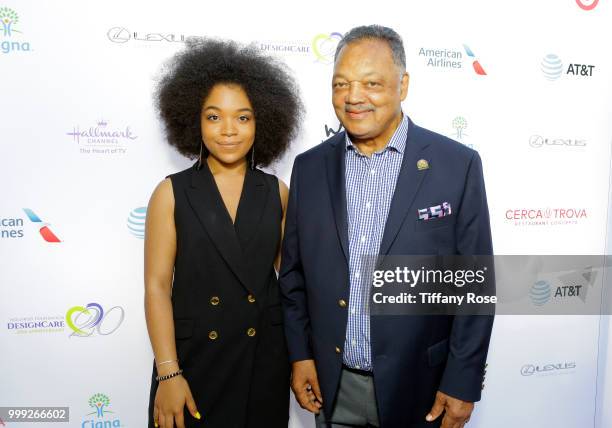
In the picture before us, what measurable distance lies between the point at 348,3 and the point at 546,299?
6.54ft

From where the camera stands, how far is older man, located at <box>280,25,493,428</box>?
4.76 feet

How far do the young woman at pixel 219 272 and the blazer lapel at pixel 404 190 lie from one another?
457 mm

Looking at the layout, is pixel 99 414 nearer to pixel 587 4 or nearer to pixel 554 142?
pixel 554 142

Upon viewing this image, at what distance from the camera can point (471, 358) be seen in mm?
1472

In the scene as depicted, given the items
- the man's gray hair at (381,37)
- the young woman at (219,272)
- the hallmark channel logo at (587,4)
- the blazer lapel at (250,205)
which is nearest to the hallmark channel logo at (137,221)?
the young woman at (219,272)

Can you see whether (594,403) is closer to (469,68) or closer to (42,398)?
(469,68)

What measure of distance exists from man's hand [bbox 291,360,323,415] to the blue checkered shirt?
0.58 feet

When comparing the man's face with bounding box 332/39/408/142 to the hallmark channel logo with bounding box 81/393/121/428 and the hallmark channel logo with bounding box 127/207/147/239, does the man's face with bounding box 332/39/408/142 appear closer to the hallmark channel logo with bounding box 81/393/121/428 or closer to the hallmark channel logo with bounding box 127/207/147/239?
the hallmark channel logo with bounding box 127/207/147/239

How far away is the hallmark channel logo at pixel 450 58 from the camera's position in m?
2.43

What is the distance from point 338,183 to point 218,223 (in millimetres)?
430

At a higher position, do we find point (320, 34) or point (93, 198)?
point (320, 34)

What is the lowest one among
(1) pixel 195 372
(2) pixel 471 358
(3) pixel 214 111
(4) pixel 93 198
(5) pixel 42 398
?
(5) pixel 42 398

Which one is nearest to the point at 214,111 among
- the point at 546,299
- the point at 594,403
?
the point at 546,299

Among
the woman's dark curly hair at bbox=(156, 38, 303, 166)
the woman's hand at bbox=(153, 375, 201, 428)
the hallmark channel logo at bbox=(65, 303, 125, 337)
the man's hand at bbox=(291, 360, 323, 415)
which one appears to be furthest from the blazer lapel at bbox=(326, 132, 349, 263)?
the hallmark channel logo at bbox=(65, 303, 125, 337)
